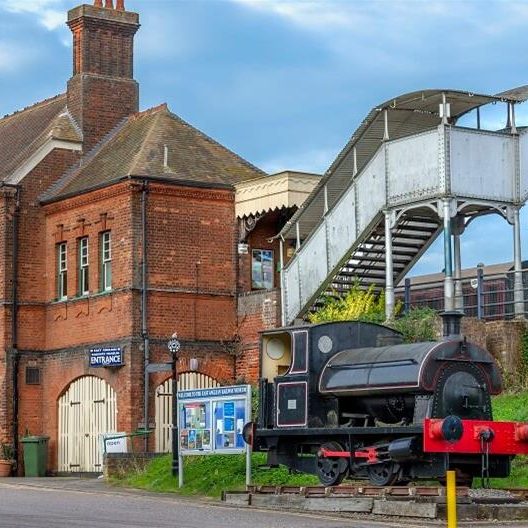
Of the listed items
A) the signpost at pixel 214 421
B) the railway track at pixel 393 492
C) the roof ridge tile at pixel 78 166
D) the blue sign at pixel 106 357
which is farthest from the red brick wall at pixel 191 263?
the railway track at pixel 393 492

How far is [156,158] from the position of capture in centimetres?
3475

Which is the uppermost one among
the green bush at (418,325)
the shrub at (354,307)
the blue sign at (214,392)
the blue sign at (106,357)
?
the shrub at (354,307)

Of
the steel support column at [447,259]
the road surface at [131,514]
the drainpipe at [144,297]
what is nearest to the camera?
the road surface at [131,514]

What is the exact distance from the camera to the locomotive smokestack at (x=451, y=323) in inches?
829

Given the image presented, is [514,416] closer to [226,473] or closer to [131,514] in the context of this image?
[226,473]

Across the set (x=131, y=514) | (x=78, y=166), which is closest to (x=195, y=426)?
(x=131, y=514)

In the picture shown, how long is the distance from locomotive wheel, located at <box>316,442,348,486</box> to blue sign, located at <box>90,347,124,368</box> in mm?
11823

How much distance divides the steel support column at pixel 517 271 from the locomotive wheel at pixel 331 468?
7.40 meters

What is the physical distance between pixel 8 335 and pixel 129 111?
7118mm

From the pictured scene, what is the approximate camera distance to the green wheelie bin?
113 ft

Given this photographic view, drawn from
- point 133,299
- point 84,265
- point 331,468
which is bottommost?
point 331,468

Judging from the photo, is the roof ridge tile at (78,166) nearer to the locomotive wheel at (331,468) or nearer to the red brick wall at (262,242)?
the red brick wall at (262,242)

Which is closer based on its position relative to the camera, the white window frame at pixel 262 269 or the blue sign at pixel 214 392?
the blue sign at pixel 214 392

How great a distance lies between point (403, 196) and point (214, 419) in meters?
7.71
